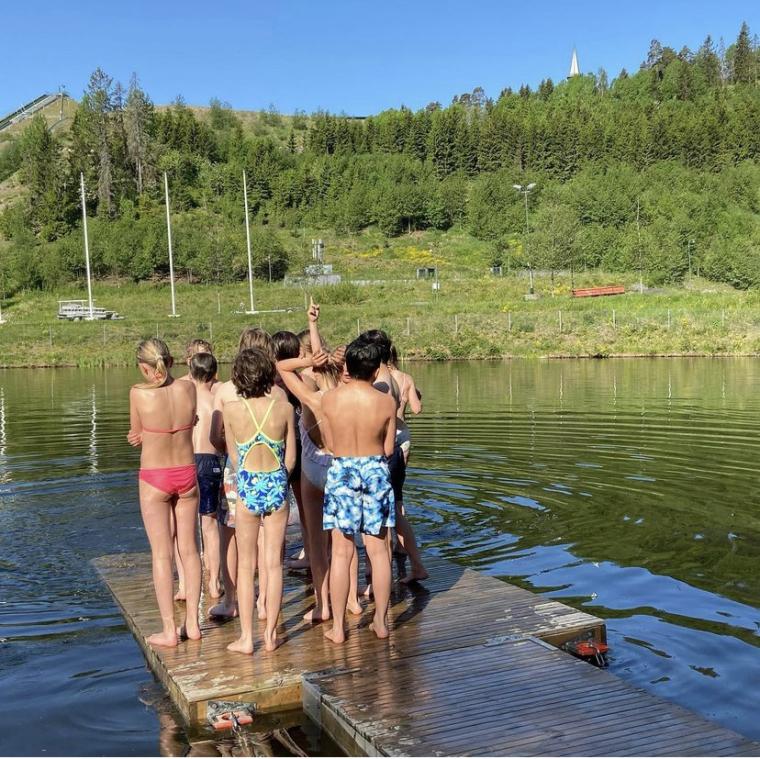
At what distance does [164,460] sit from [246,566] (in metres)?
0.97

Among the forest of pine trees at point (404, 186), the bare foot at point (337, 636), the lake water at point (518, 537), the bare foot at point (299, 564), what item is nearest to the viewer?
the lake water at point (518, 537)

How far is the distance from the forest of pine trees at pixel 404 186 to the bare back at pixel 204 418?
67212 mm

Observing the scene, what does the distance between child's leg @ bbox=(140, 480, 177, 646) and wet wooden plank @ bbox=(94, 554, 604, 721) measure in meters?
0.16

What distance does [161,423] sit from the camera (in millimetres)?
6625

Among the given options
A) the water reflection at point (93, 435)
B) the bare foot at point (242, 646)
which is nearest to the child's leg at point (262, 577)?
the bare foot at point (242, 646)

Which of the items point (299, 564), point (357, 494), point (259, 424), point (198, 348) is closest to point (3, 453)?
point (299, 564)

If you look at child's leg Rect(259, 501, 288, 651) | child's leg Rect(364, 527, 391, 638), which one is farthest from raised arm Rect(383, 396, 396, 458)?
child's leg Rect(259, 501, 288, 651)

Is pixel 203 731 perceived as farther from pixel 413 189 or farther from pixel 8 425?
pixel 413 189

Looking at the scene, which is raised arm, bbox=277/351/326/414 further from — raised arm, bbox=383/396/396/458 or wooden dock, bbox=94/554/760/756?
wooden dock, bbox=94/554/760/756

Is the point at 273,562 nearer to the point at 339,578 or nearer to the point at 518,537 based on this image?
the point at 339,578

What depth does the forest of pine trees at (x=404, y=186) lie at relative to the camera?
83312 mm

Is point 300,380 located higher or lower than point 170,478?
higher

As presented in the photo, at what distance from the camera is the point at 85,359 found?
47.1 m

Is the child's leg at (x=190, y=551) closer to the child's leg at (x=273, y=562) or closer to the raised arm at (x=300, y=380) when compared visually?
the child's leg at (x=273, y=562)
